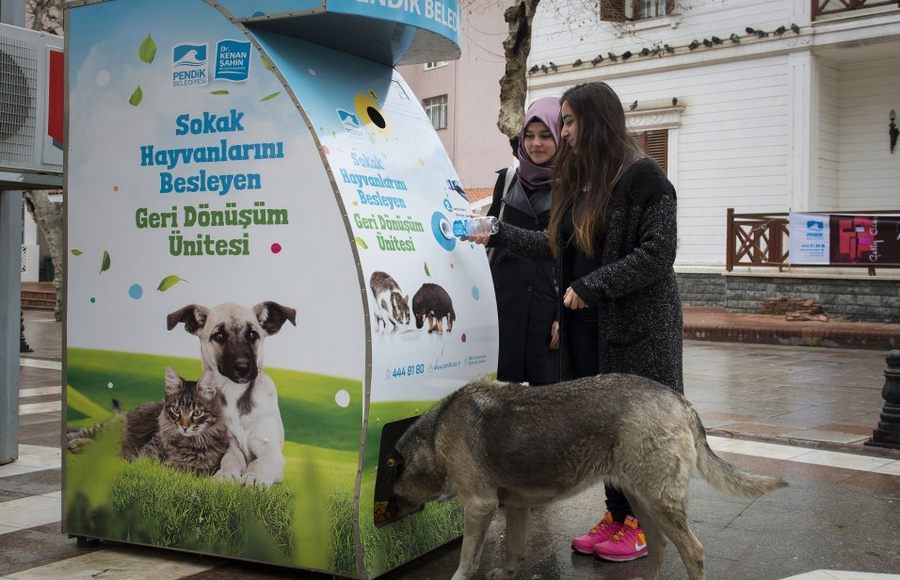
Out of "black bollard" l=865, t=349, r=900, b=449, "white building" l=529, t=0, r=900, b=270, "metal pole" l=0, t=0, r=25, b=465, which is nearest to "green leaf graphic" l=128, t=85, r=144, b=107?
"metal pole" l=0, t=0, r=25, b=465

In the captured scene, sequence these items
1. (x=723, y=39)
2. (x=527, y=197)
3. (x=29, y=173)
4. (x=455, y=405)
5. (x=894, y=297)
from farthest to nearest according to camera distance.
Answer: (x=723, y=39) < (x=894, y=297) < (x=29, y=173) < (x=527, y=197) < (x=455, y=405)

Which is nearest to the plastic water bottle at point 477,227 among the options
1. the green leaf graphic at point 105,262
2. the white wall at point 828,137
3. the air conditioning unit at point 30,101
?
the green leaf graphic at point 105,262

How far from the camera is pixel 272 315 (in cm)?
420

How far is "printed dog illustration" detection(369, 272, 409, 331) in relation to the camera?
13.2ft

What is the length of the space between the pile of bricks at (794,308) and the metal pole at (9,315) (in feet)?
48.8

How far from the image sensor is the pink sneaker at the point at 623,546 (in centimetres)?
448

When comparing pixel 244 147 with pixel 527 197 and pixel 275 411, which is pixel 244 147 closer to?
pixel 275 411

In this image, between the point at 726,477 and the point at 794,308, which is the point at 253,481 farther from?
the point at 794,308

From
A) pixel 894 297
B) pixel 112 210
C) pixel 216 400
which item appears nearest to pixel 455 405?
pixel 216 400

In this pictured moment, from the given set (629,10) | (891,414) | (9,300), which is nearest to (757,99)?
(629,10)

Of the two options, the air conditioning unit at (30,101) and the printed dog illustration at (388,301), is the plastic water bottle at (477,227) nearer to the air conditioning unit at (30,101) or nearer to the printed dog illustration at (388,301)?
the printed dog illustration at (388,301)

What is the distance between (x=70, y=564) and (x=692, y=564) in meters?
2.88

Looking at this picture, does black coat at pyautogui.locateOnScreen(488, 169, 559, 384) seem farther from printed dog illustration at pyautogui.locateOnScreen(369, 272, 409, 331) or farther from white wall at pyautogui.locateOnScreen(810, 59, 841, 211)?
white wall at pyautogui.locateOnScreen(810, 59, 841, 211)

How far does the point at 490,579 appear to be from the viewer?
4.20 metres
